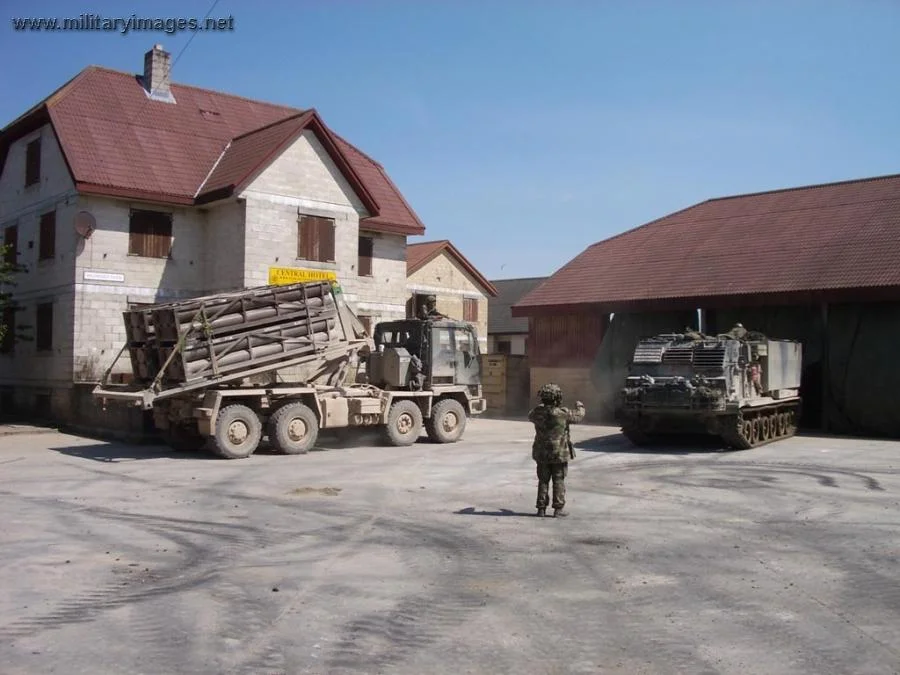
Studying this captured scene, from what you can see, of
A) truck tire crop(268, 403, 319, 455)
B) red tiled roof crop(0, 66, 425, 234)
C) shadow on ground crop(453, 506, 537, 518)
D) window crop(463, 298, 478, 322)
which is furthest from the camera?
window crop(463, 298, 478, 322)

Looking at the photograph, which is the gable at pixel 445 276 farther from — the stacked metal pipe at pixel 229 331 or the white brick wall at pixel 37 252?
the stacked metal pipe at pixel 229 331

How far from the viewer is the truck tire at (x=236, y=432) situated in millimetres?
16172

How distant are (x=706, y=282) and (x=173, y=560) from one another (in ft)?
68.2

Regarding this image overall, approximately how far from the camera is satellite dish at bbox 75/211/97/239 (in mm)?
22969

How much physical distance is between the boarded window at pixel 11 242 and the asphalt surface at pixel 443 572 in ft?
46.3

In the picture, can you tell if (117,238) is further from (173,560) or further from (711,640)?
(711,640)

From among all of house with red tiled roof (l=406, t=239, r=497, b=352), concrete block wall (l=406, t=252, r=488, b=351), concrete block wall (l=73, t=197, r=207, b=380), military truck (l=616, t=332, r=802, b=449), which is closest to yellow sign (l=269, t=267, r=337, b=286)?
concrete block wall (l=73, t=197, r=207, b=380)

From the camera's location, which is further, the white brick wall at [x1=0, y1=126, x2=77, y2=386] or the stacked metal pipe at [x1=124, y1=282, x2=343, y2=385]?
the white brick wall at [x1=0, y1=126, x2=77, y2=386]

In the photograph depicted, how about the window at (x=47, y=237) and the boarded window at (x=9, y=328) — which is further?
the boarded window at (x=9, y=328)

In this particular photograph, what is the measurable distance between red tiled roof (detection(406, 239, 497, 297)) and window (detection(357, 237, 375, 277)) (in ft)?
34.9

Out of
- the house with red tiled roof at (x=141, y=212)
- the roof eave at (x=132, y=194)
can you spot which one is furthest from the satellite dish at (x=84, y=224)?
the roof eave at (x=132, y=194)

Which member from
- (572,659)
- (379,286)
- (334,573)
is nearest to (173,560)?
(334,573)

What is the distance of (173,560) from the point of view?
27.3 feet

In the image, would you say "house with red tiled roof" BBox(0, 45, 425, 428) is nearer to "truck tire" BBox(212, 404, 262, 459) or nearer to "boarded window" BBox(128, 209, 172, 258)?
"boarded window" BBox(128, 209, 172, 258)
